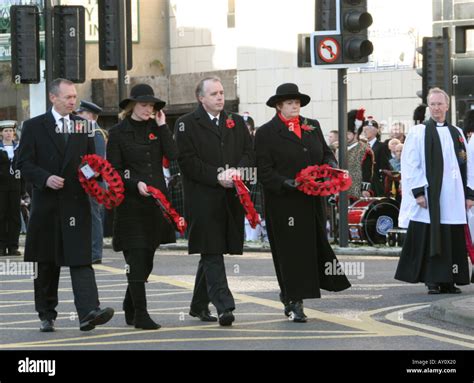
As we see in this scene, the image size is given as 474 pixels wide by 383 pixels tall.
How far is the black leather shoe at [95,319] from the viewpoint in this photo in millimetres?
12023

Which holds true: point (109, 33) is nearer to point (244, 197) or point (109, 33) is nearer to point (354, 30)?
point (354, 30)

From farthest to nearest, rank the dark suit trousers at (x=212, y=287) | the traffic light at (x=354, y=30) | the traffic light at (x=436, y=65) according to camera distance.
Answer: the traffic light at (x=436, y=65) → the traffic light at (x=354, y=30) → the dark suit trousers at (x=212, y=287)

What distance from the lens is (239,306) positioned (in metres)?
14.1

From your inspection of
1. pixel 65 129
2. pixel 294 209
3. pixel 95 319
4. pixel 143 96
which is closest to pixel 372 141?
pixel 294 209

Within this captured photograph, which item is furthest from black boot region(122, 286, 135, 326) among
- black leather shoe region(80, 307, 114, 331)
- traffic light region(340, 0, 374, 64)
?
traffic light region(340, 0, 374, 64)

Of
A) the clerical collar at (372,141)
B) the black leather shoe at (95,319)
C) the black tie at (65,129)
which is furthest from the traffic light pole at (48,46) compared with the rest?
the black leather shoe at (95,319)

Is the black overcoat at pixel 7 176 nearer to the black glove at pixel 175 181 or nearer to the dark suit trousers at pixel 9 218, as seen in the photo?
the dark suit trousers at pixel 9 218

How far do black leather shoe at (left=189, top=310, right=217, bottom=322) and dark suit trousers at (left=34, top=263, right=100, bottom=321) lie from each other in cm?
102

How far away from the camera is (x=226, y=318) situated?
1238cm

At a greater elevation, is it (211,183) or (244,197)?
(211,183)

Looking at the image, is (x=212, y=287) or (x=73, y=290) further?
(x=212, y=287)

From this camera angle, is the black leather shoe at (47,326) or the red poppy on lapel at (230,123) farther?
the red poppy on lapel at (230,123)

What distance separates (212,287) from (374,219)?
32.5 ft

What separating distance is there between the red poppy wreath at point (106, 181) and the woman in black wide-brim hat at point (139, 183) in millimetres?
181
